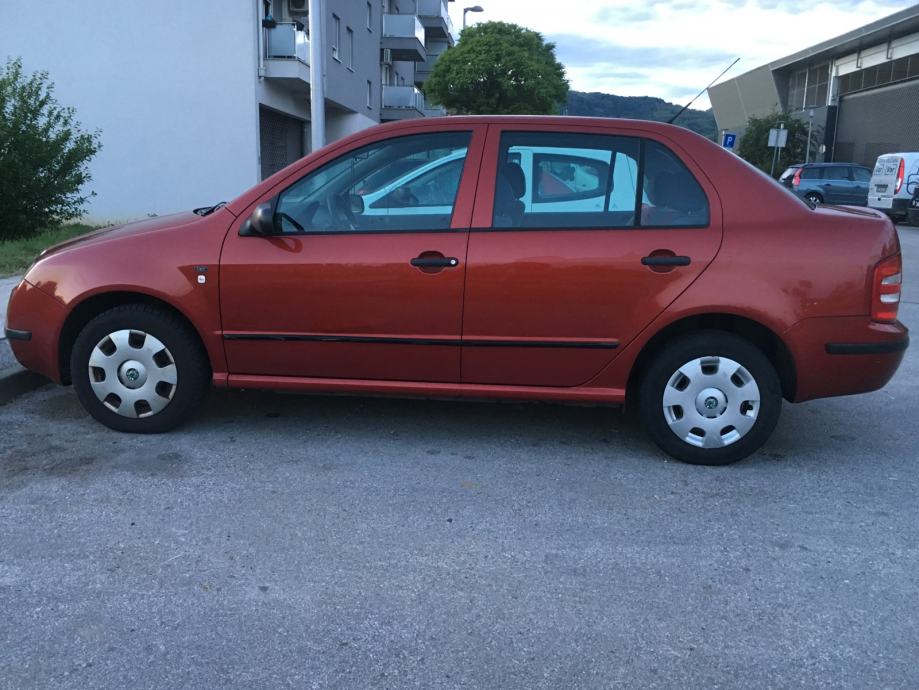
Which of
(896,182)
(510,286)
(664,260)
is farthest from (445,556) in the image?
(896,182)

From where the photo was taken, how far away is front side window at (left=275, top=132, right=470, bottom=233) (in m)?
4.29

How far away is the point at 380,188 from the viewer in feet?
14.3

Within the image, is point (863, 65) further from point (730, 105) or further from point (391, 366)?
point (391, 366)

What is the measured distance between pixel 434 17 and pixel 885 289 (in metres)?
48.6

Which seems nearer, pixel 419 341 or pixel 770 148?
pixel 419 341

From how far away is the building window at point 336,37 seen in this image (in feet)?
84.7

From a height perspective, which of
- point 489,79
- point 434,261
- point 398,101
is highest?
point 489,79

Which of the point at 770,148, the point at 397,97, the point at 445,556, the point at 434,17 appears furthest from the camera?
the point at 434,17

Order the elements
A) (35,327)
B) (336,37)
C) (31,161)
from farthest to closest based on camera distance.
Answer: (336,37), (31,161), (35,327)

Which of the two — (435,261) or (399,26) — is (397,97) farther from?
(435,261)

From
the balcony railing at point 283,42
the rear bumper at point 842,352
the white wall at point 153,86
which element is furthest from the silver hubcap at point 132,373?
the balcony railing at point 283,42

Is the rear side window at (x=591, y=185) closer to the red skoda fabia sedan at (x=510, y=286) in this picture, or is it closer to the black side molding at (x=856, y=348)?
the red skoda fabia sedan at (x=510, y=286)

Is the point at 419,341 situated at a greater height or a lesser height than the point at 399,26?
lesser

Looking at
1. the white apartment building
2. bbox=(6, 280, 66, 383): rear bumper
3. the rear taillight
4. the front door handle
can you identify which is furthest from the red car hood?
the white apartment building
